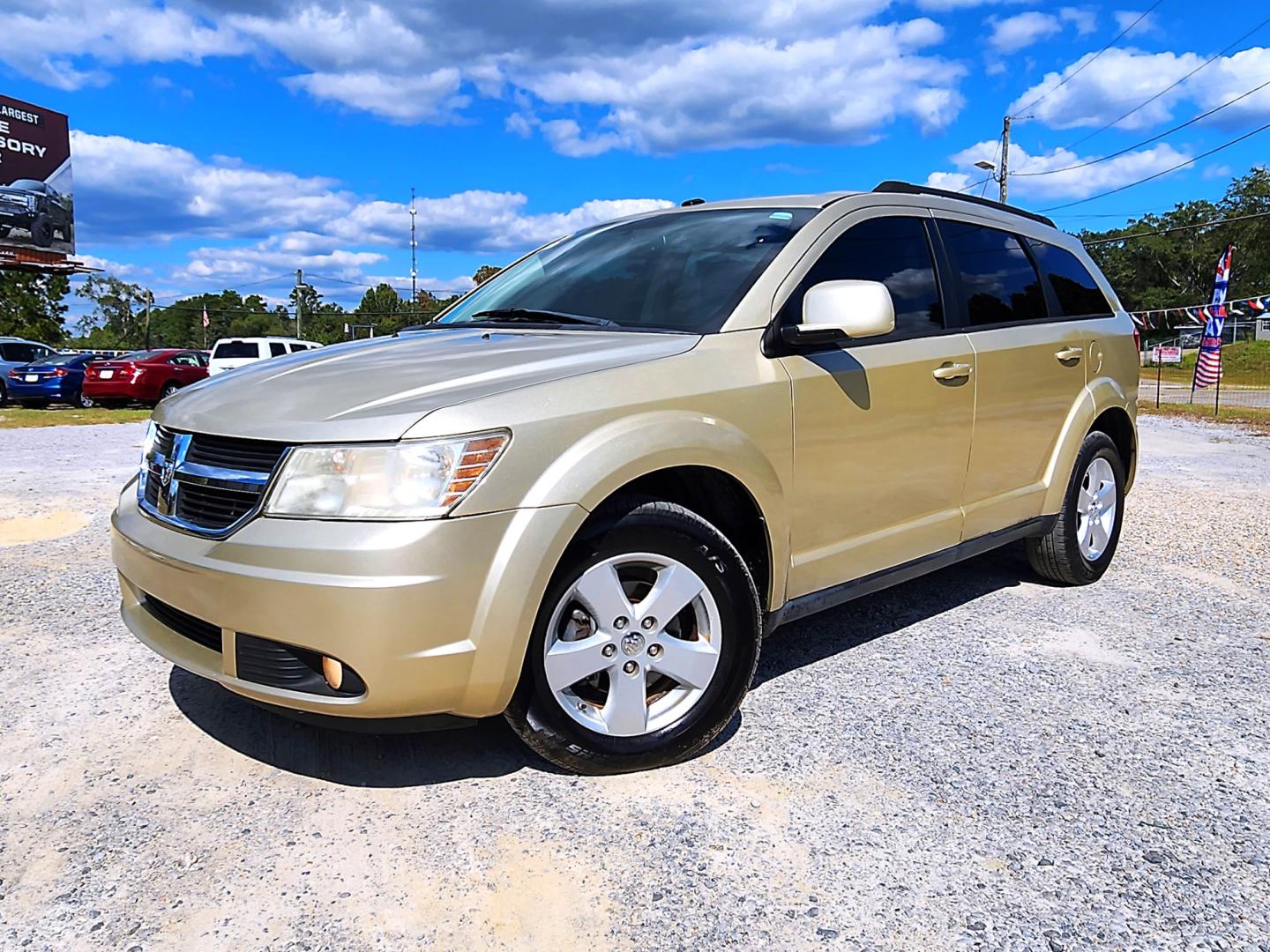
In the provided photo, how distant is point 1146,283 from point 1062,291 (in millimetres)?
80803

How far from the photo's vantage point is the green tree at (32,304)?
1796 inches

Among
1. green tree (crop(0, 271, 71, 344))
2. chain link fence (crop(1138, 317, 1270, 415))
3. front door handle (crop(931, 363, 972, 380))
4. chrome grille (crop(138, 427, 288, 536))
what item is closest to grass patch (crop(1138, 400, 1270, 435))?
chain link fence (crop(1138, 317, 1270, 415))

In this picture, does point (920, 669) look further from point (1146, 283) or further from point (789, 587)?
point (1146, 283)

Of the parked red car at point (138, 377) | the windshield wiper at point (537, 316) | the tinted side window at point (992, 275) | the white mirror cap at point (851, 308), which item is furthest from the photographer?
the parked red car at point (138, 377)

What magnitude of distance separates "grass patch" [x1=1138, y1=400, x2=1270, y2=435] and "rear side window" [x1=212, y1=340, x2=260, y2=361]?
58.7ft

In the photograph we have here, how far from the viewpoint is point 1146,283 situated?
75.0 metres

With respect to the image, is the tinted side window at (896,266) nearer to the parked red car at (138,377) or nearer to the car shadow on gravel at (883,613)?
the car shadow on gravel at (883,613)

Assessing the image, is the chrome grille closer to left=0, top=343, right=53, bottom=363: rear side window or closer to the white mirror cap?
the white mirror cap

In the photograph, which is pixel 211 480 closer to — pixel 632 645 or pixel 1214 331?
pixel 632 645

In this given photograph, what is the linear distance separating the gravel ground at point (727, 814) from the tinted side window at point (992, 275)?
1.40m

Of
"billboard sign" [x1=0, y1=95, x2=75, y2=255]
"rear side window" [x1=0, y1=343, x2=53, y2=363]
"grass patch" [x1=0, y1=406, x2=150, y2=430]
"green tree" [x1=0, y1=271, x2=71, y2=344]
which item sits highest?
"billboard sign" [x1=0, y1=95, x2=75, y2=255]

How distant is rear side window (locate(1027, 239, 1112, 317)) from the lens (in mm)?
4723

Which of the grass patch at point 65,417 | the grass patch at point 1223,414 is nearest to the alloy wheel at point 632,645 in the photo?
the grass patch at point 1223,414

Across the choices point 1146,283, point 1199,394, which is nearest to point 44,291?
point 1199,394
